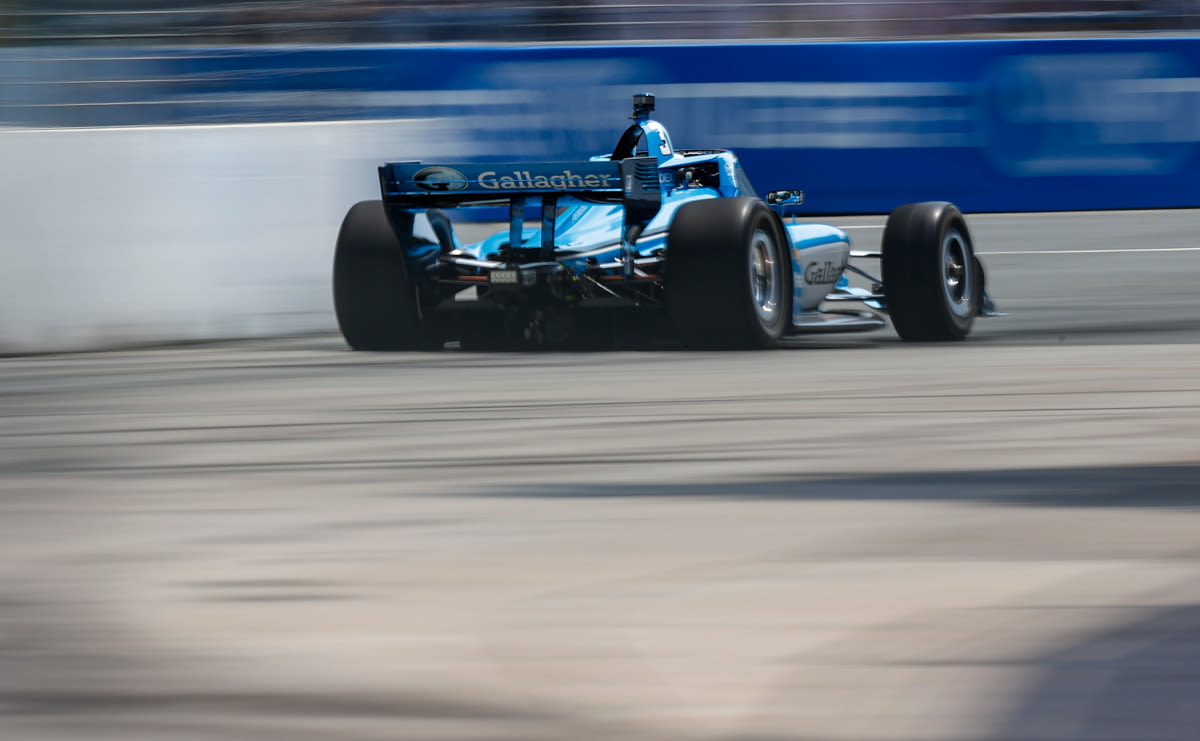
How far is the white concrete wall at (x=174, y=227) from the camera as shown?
9.26 meters

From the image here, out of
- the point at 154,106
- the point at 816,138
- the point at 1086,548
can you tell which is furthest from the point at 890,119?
the point at 1086,548

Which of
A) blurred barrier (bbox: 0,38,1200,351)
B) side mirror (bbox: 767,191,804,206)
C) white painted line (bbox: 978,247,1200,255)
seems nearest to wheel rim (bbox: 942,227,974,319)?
side mirror (bbox: 767,191,804,206)

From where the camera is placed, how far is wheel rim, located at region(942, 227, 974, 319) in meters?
9.81

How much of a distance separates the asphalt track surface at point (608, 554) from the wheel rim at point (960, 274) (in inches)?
62.8

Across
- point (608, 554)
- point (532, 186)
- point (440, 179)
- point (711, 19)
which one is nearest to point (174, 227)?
point (440, 179)

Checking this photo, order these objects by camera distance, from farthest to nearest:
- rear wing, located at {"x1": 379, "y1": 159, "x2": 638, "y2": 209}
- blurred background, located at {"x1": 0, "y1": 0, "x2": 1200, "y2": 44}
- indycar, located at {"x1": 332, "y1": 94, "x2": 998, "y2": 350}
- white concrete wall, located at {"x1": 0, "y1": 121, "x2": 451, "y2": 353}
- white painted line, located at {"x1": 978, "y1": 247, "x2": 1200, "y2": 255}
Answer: blurred background, located at {"x1": 0, "y1": 0, "x2": 1200, "y2": 44} < white painted line, located at {"x1": 978, "y1": 247, "x2": 1200, "y2": 255} < white concrete wall, located at {"x1": 0, "y1": 121, "x2": 451, "y2": 353} < rear wing, located at {"x1": 379, "y1": 159, "x2": 638, "y2": 209} < indycar, located at {"x1": 332, "y1": 94, "x2": 998, "y2": 350}

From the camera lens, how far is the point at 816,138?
17562mm

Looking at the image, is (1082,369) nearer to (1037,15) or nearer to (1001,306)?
(1001,306)

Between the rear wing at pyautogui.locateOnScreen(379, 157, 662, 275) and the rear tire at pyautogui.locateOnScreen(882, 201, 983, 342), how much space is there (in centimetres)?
124

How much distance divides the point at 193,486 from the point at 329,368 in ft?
10.3

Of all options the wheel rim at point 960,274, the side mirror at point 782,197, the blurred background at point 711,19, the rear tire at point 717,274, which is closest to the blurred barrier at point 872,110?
the blurred background at point 711,19

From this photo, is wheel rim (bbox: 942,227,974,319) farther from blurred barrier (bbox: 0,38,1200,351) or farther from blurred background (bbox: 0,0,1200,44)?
blurred background (bbox: 0,0,1200,44)

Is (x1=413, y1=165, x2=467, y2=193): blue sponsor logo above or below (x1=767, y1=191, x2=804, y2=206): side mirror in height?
above

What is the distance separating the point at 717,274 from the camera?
869 centimetres
